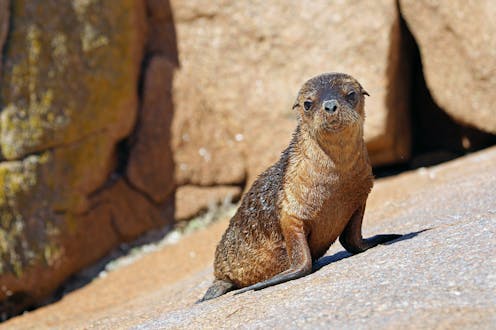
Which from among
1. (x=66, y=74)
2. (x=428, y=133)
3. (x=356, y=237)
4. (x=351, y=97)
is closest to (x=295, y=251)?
(x=356, y=237)

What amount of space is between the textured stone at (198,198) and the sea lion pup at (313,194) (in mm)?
4800

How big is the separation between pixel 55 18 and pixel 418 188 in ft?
15.3

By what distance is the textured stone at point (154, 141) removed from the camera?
10898 mm

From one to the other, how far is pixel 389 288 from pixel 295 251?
1.16m

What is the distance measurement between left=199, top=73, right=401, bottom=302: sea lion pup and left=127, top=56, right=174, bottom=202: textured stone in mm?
4916

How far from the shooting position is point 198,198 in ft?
35.9

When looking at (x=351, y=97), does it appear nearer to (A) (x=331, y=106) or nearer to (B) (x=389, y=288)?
(A) (x=331, y=106)

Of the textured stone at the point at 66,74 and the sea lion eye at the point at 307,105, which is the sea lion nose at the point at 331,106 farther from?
the textured stone at the point at 66,74

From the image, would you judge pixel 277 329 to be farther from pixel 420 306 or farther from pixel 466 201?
pixel 466 201

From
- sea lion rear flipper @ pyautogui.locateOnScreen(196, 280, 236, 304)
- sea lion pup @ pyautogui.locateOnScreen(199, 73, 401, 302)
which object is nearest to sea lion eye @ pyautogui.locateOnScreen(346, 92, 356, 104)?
sea lion pup @ pyautogui.locateOnScreen(199, 73, 401, 302)

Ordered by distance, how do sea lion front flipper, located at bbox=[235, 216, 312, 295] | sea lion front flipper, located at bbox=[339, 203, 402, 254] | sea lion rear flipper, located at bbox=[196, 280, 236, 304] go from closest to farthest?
sea lion front flipper, located at bbox=[235, 216, 312, 295]
sea lion front flipper, located at bbox=[339, 203, 402, 254]
sea lion rear flipper, located at bbox=[196, 280, 236, 304]

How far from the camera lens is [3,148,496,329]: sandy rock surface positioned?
423cm

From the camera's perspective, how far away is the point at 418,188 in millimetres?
9242

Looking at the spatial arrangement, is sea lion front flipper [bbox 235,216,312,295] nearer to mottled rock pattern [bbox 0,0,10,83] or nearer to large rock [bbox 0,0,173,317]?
large rock [bbox 0,0,173,317]
